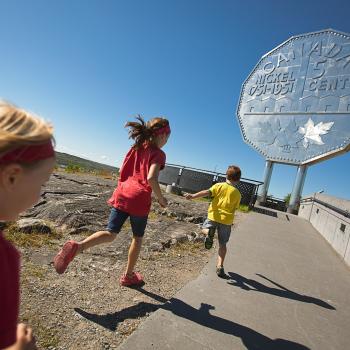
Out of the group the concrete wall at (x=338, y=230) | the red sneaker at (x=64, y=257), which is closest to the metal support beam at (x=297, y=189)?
the concrete wall at (x=338, y=230)

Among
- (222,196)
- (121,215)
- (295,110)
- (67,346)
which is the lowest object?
(67,346)

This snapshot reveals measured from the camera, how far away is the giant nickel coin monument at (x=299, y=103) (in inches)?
668

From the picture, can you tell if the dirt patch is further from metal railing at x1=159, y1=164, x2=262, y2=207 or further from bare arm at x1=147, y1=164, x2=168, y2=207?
metal railing at x1=159, y1=164, x2=262, y2=207

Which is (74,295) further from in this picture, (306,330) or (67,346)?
(306,330)

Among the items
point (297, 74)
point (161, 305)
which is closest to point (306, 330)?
point (161, 305)

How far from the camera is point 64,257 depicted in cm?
280

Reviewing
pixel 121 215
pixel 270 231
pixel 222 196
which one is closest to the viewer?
pixel 121 215

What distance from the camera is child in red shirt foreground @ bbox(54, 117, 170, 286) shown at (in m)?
3.22

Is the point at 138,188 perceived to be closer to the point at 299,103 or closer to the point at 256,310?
the point at 256,310

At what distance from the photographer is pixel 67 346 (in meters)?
2.11

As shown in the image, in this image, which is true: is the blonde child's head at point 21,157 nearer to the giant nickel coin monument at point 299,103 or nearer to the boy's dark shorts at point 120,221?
the boy's dark shorts at point 120,221

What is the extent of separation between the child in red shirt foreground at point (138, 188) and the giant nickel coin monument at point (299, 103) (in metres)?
15.6

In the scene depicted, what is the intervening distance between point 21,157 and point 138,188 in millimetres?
2350

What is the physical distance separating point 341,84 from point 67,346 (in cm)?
1854
